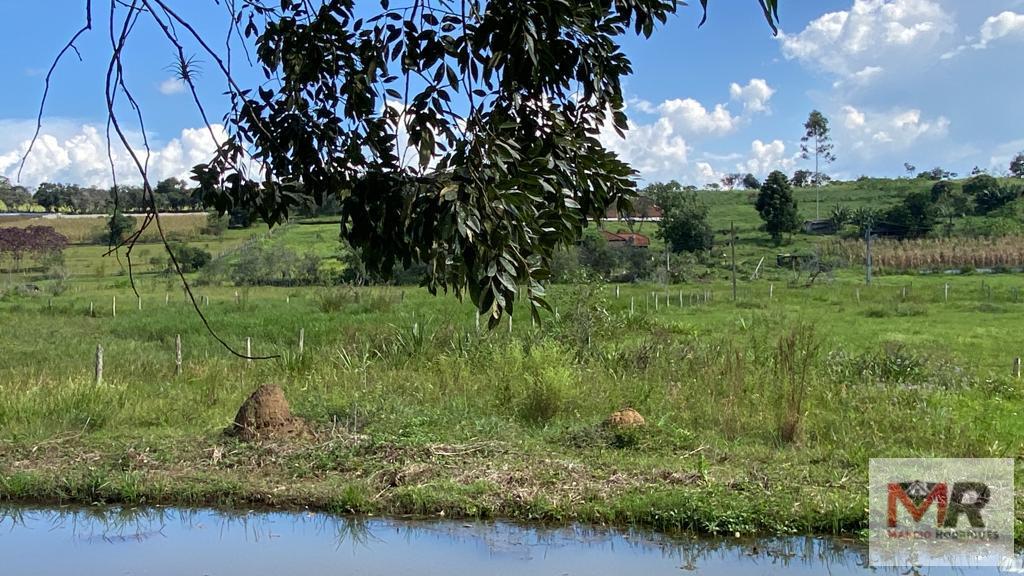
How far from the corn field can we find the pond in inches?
1665

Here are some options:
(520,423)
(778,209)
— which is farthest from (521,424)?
(778,209)

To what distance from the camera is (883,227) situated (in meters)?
53.3

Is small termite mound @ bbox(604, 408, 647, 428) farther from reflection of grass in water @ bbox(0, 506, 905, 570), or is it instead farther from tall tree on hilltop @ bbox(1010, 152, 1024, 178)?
tall tree on hilltop @ bbox(1010, 152, 1024, 178)

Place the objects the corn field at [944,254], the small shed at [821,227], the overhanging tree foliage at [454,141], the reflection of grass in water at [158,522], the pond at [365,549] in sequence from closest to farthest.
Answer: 1. the overhanging tree foliage at [454,141]
2. the pond at [365,549]
3. the reflection of grass in water at [158,522]
4. the corn field at [944,254]
5. the small shed at [821,227]

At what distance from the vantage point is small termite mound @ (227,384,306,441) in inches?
286

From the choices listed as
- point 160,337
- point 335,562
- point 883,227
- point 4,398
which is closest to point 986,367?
point 335,562

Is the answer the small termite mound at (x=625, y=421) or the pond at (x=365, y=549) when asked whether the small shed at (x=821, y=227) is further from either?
the pond at (x=365, y=549)

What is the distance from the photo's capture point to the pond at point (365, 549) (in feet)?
16.0

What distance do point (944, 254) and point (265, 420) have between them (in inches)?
1772

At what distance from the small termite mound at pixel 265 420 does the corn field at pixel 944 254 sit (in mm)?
41825

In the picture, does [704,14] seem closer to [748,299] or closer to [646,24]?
[646,24]

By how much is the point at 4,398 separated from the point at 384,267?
792 centimetres

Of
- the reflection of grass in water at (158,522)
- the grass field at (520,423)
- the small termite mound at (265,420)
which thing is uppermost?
the small termite mound at (265,420)

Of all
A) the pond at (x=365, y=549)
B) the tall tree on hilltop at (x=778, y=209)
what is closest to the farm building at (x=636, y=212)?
the pond at (x=365, y=549)
